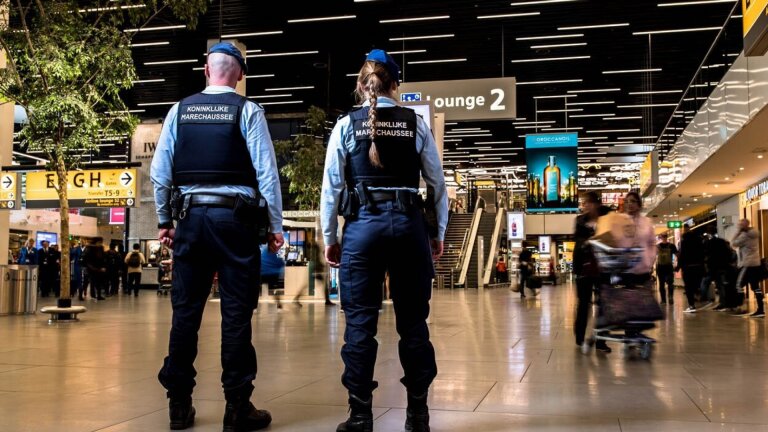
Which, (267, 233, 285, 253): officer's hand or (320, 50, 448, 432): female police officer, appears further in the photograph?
(267, 233, 285, 253): officer's hand

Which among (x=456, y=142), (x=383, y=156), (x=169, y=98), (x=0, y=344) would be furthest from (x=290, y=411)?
(x=456, y=142)

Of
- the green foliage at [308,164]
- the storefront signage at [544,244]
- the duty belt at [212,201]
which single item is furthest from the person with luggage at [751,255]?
the storefront signage at [544,244]

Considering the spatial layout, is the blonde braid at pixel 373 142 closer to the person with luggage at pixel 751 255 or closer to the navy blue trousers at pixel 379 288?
the navy blue trousers at pixel 379 288

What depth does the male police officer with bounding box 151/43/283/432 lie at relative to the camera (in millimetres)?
3160

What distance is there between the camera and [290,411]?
3557mm

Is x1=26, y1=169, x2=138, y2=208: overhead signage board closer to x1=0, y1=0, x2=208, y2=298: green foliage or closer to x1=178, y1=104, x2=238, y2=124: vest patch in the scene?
x1=0, y1=0, x2=208, y2=298: green foliage

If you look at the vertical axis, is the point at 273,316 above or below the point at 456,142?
below

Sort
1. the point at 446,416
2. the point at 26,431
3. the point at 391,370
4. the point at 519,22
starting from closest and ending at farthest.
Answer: the point at 26,431
the point at 446,416
the point at 391,370
the point at 519,22

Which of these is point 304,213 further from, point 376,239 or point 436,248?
point 376,239

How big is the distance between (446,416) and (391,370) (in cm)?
161

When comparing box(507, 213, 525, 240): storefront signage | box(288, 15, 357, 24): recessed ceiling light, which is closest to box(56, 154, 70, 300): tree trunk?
box(288, 15, 357, 24): recessed ceiling light

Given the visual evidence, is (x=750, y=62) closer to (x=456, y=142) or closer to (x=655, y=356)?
(x=655, y=356)

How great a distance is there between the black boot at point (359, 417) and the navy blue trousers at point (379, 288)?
1.2 inches

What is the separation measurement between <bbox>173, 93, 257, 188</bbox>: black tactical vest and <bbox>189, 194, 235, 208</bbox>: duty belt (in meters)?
0.08
